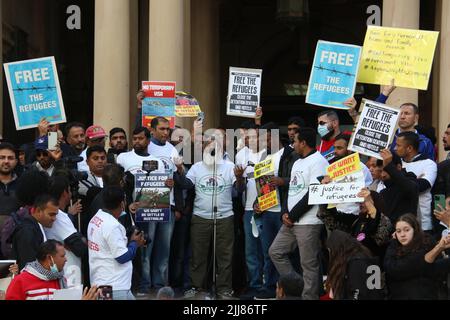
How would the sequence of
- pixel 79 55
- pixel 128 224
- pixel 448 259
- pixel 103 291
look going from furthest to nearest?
1. pixel 79 55
2. pixel 128 224
3. pixel 448 259
4. pixel 103 291

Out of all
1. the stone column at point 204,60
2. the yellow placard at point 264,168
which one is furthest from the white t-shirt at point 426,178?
the stone column at point 204,60

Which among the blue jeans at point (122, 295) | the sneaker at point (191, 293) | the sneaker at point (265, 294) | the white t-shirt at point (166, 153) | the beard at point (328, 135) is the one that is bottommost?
the sneaker at point (191, 293)

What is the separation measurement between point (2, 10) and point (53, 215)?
15238 mm

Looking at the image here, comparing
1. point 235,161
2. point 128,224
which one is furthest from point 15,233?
point 235,161

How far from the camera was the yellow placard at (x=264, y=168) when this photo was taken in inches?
632

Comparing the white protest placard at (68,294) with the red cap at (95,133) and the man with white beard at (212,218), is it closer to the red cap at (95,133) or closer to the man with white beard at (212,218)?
the man with white beard at (212,218)

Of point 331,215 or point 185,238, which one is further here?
point 185,238

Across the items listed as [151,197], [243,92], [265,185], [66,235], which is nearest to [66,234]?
[66,235]

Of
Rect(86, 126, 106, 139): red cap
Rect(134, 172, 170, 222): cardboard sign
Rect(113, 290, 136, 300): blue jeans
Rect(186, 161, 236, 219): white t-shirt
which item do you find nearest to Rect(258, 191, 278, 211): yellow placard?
Rect(186, 161, 236, 219): white t-shirt

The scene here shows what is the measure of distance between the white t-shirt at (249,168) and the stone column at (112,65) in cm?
535

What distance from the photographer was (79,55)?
3091 centimetres

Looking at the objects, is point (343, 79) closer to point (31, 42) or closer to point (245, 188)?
point (245, 188)

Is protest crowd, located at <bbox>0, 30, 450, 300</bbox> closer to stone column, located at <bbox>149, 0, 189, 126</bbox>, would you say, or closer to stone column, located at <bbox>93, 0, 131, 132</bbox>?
stone column, located at <bbox>149, 0, 189, 126</bbox>

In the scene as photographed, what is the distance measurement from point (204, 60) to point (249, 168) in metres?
10.2
